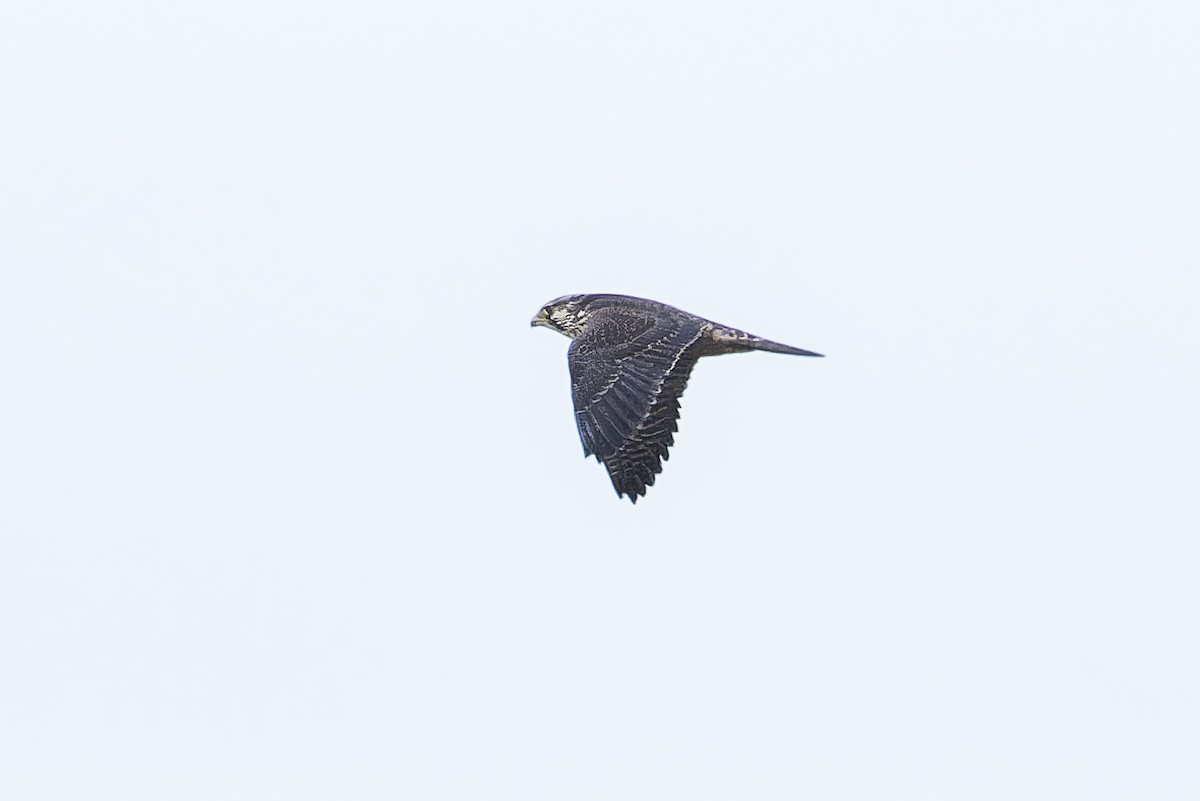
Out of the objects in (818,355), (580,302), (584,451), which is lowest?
(584,451)

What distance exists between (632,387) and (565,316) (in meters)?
3.54

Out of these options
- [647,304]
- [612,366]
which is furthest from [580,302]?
[612,366]

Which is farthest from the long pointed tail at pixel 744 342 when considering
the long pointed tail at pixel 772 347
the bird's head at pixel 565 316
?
the bird's head at pixel 565 316

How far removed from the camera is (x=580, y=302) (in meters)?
24.6

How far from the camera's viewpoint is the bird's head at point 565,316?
2447cm

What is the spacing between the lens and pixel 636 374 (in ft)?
70.9

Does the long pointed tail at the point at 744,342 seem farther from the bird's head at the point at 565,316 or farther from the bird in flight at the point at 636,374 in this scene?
the bird's head at the point at 565,316

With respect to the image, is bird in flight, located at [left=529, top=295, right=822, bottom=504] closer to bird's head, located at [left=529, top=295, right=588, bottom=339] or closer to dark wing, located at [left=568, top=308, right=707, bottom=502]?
dark wing, located at [left=568, top=308, right=707, bottom=502]

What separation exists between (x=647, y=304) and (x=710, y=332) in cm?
Answer: 106

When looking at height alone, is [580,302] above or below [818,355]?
above

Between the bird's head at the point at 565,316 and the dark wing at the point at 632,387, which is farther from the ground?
the bird's head at the point at 565,316

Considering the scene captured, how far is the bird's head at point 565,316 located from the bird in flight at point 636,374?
628mm

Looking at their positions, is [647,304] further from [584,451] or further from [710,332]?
[584,451]

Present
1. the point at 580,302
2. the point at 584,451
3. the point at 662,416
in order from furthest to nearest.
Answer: the point at 580,302
the point at 662,416
the point at 584,451
